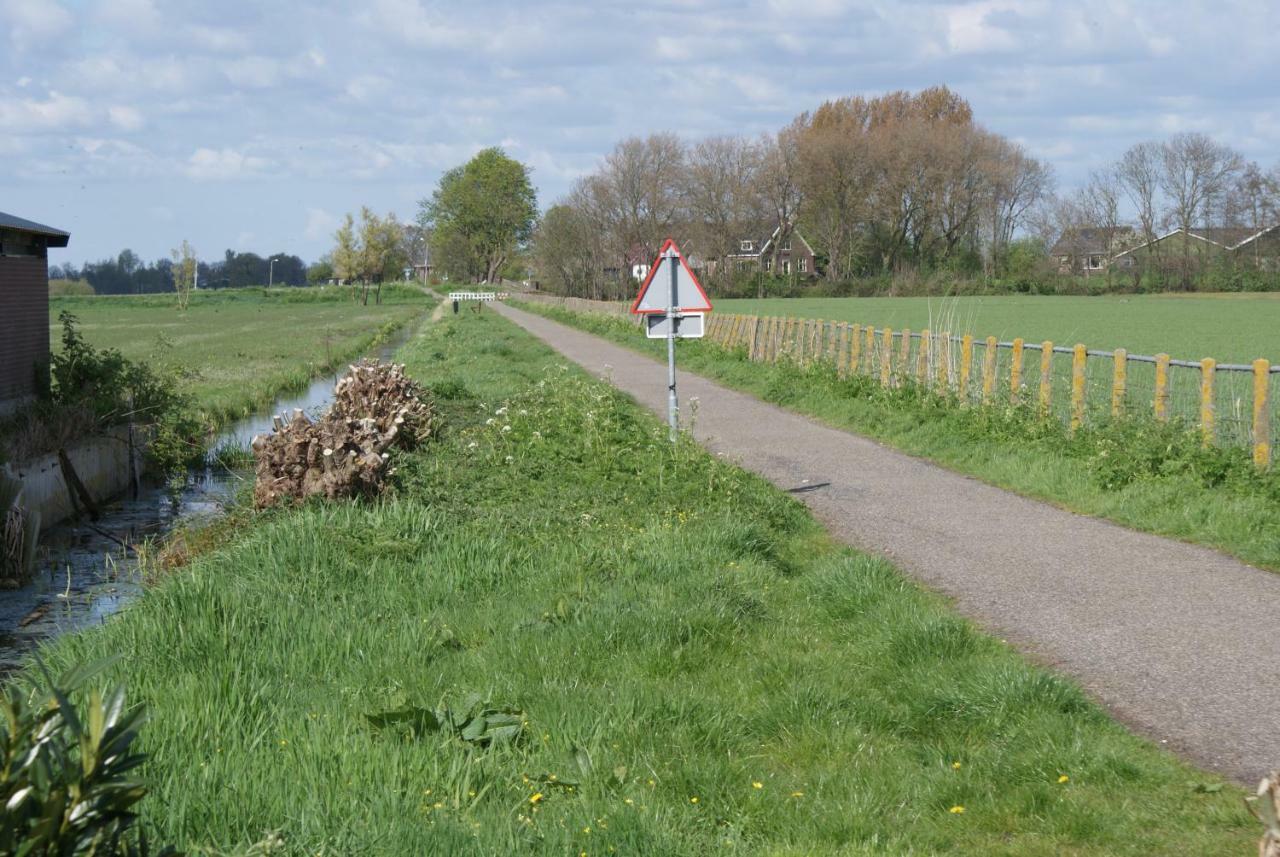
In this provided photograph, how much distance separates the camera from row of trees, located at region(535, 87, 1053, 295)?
93875mm

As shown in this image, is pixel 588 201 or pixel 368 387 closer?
pixel 368 387

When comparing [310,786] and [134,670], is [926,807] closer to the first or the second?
[310,786]

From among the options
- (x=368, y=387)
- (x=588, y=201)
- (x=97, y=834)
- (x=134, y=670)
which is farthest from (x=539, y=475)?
(x=588, y=201)

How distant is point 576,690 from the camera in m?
5.70

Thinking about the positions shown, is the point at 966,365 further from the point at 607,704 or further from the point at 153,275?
the point at 153,275

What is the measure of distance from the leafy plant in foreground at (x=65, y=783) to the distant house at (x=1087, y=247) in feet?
311

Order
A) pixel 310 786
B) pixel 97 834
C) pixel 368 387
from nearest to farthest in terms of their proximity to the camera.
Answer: pixel 97 834, pixel 310 786, pixel 368 387

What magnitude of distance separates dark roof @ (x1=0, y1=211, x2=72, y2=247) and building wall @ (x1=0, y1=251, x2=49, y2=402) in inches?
11.9

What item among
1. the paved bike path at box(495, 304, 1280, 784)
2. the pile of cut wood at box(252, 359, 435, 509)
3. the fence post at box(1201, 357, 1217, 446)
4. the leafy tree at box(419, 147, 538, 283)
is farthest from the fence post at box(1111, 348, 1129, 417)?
the leafy tree at box(419, 147, 538, 283)

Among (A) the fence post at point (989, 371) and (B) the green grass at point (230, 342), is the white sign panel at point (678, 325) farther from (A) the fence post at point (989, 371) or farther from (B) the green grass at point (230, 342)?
(B) the green grass at point (230, 342)

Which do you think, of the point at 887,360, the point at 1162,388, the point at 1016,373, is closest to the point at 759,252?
the point at 887,360

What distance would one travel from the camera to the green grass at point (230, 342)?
26453 millimetres

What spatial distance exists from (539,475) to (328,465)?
7.17 ft

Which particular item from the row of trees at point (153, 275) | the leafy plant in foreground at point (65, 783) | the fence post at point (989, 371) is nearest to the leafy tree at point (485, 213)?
the row of trees at point (153, 275)
